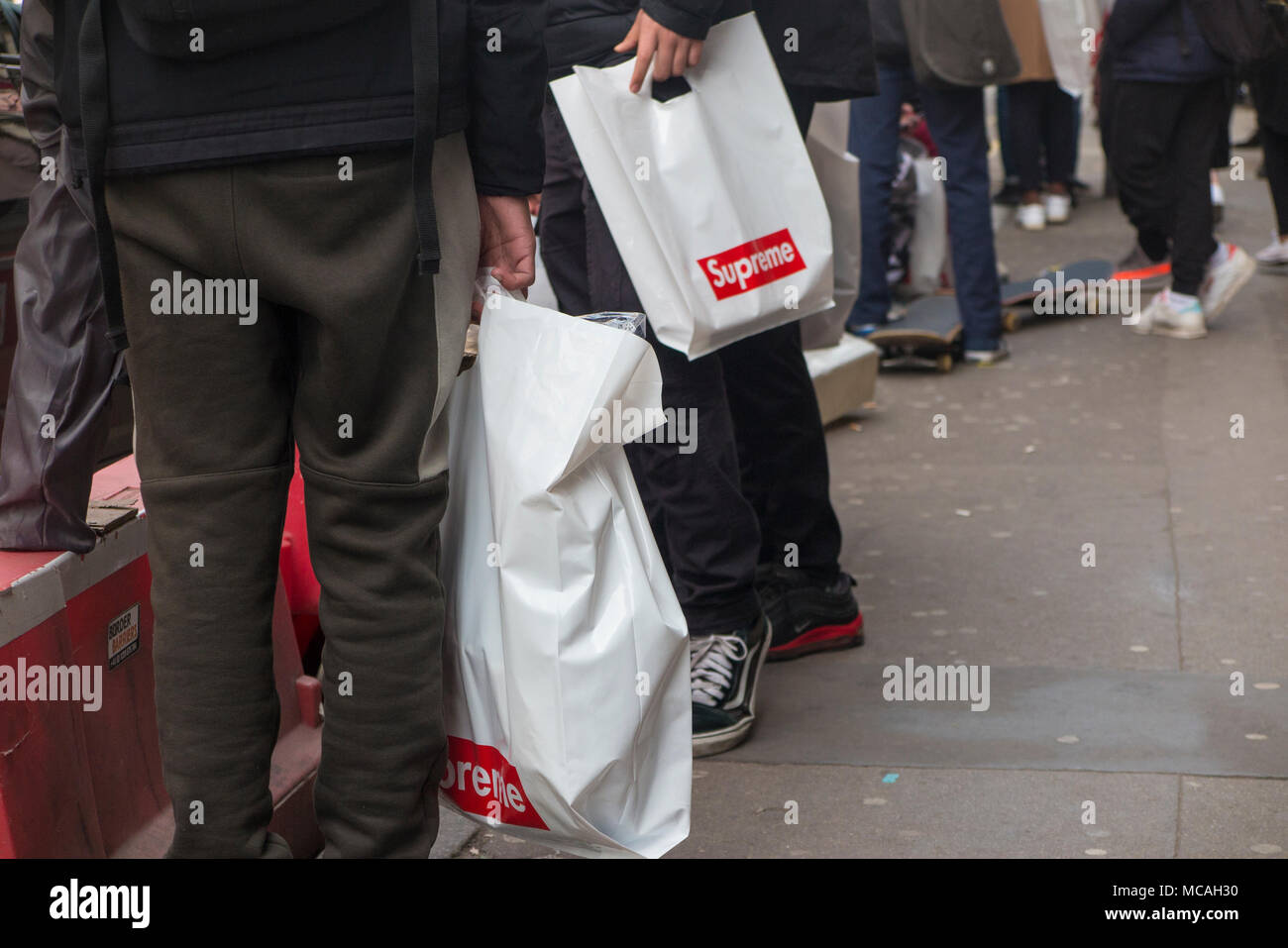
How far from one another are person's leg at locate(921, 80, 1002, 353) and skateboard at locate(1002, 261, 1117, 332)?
0.49 meters

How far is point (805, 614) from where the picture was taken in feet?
10.6

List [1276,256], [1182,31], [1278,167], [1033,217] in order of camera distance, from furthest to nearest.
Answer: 1. [1033,217]
2. [1276,256]
3. [1278,167]
4. [1182,31]

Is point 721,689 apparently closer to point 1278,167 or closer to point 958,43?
point 958,43

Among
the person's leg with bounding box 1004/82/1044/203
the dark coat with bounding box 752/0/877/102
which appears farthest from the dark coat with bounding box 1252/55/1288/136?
the dark coat with bounding box 752/0/877/102

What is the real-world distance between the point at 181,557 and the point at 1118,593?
2319 millimetres

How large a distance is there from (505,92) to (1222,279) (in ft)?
15.7

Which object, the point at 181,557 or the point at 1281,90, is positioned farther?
the point at 1281,90

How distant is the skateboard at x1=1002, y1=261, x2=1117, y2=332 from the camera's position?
6.36 metres

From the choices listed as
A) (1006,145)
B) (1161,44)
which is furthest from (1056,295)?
(1006,145)

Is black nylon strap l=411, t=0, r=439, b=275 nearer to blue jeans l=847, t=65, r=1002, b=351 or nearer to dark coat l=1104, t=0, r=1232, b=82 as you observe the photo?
blue jeans l=847, t=65, r=1002, b=351

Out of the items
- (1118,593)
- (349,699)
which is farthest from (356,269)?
(1118,593)

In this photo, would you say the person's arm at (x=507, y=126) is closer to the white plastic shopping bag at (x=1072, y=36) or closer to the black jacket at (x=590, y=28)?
the black jacket at (x=590, y=28)

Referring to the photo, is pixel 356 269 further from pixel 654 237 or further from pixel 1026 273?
pixel 1026 273

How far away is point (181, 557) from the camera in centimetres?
188
